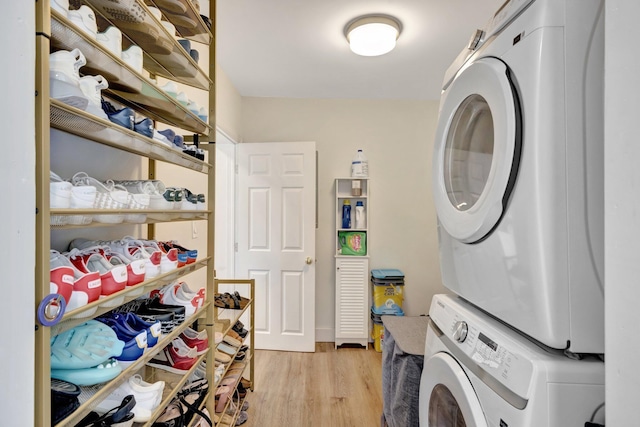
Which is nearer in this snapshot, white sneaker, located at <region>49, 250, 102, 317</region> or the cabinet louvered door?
white sneaker, located at <region>49, 250, 102, 317</region>

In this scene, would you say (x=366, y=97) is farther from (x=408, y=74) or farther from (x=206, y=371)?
(x=206, y=371)

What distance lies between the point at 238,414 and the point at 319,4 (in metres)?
2.43

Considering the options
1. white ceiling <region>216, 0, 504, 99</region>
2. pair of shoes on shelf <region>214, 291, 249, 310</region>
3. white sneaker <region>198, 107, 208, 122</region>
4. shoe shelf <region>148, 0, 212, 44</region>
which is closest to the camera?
shoe shelf <region>148, 0, 212, 44</region>

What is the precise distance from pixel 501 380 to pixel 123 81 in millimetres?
1196

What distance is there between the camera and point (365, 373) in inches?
106

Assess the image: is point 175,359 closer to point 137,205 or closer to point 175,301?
point 175,301

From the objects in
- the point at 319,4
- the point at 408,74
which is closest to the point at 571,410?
the point at 319,4

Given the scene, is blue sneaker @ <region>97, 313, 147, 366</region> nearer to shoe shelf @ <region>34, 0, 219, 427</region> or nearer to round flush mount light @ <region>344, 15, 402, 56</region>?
shoe shelf @ <region>34, 0, 219, 427</region>

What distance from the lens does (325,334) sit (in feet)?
11.0

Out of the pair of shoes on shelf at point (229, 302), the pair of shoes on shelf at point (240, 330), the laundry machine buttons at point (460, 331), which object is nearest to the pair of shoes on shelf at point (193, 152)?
the pair of shoes on shelf at point (229, 302)

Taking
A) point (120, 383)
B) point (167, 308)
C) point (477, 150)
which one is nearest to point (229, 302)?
point (167, 308)

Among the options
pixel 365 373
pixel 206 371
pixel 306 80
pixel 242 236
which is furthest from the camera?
pixel 242 236

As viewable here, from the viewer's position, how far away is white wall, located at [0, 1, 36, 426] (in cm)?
56

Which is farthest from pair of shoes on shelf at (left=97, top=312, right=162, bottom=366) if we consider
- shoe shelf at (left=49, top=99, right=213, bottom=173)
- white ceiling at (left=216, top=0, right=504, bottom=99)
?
white ceiling at (left=216, top=0, right=504, bottom=99)
